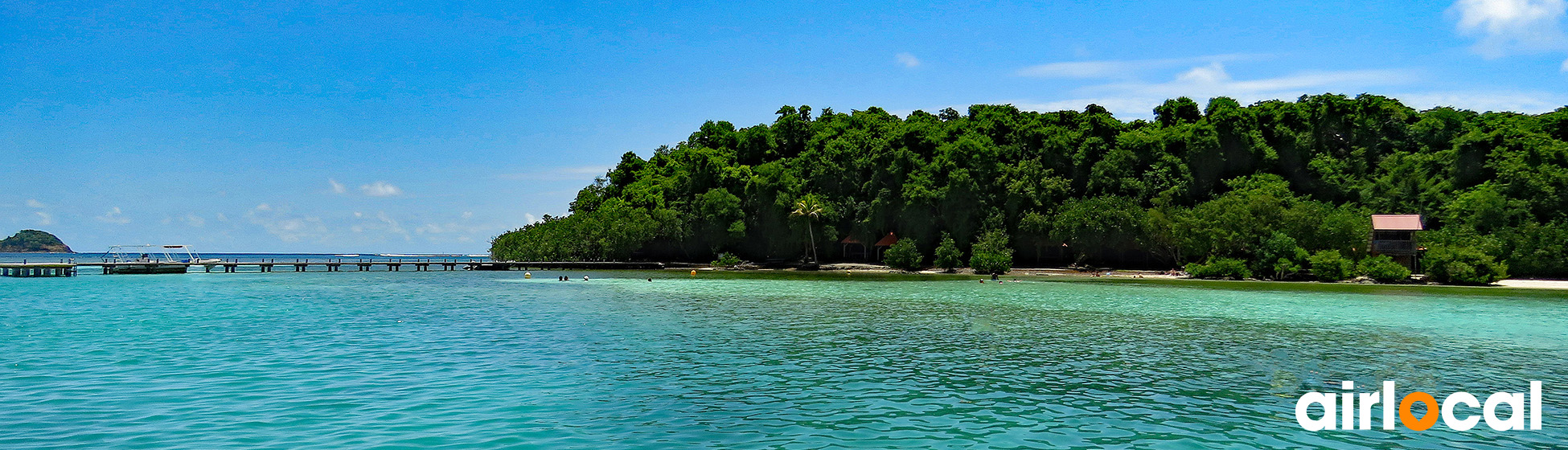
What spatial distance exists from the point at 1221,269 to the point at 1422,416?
5076 cm

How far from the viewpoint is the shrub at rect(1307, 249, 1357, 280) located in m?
57.8

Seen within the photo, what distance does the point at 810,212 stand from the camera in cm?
8156

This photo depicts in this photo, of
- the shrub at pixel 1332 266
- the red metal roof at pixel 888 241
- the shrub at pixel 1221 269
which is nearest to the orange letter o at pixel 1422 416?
the shrub at pixel 1332 266

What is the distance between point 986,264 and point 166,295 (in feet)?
168

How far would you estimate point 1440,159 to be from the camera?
222ft

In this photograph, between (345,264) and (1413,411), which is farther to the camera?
(345,264)

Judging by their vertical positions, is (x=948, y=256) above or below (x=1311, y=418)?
above

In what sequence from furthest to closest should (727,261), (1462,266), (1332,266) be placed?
(727,261), (1332,266), (1462,266)

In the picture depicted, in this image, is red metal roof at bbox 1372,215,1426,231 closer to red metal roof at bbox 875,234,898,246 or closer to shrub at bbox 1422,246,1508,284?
shrub at bbox 1422,246,1508,284

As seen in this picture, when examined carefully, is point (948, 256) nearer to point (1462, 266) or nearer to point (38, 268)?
point (1462, 266)

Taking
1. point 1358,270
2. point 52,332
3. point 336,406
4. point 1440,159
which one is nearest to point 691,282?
point 52,332

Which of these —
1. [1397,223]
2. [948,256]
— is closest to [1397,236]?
[1397,223]

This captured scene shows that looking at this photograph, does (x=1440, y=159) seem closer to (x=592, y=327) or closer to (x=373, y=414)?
(x=592, y=327)

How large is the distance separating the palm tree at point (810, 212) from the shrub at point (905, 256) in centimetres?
797
